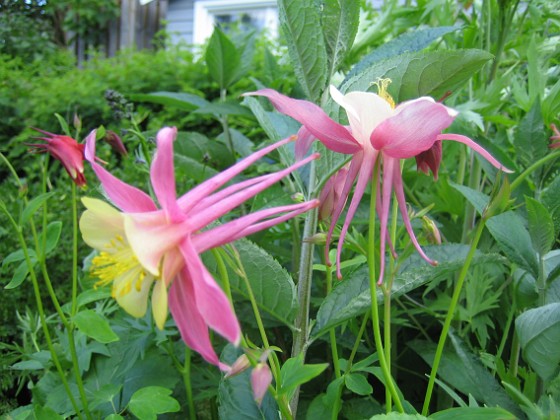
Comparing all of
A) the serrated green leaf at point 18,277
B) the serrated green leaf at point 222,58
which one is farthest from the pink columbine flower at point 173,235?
the serrated green leaf at point 222,58

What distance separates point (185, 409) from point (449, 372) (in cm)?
46

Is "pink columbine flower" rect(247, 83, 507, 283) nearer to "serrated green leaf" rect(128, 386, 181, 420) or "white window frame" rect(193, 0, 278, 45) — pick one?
"serrated green leaf" rect(128, 386, 181, 420)

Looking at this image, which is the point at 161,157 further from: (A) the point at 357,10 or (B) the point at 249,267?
(A) the point at 357,10

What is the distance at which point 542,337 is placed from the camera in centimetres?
65

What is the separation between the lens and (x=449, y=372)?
2.70ft

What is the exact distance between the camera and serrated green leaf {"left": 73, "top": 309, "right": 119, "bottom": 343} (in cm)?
77

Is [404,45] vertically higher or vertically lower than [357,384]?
higher

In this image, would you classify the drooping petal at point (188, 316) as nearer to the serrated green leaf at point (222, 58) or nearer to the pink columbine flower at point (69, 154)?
the pink columbine flower at point (69, 154)

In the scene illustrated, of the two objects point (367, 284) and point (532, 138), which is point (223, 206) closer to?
point (367, 284)

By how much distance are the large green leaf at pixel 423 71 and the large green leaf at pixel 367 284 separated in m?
0.20

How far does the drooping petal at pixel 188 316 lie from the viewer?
445mm

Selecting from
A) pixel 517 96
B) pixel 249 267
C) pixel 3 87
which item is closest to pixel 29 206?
pixel 249 267

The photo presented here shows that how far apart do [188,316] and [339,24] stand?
19.2 inches

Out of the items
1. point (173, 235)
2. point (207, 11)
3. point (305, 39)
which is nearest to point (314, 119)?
point (173, 235)
